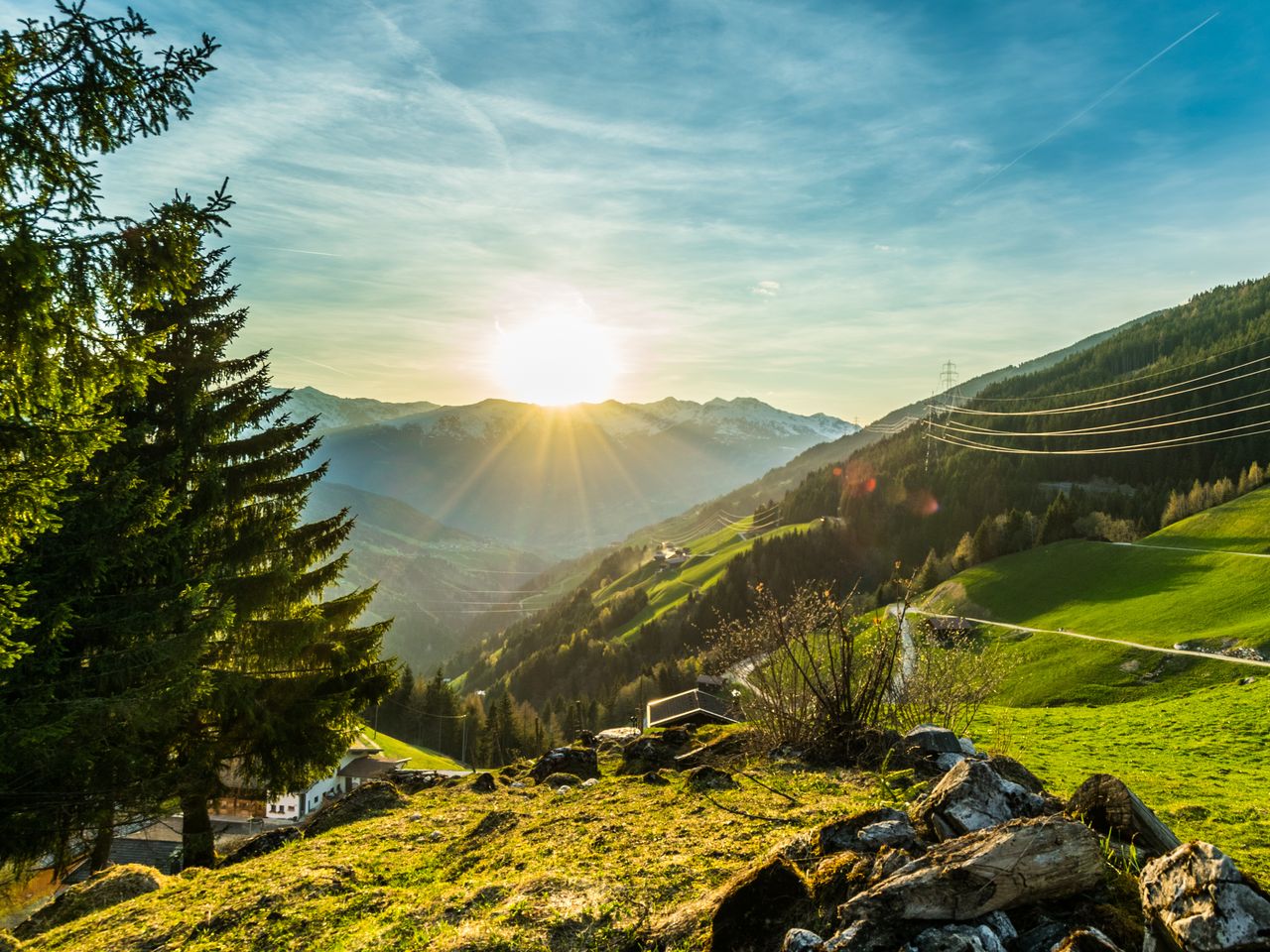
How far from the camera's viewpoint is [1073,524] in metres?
94.1

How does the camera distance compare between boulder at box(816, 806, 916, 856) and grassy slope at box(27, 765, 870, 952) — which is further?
grassy slope at box(27, 765, 870, 952)

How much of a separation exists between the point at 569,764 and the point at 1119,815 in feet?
38.6

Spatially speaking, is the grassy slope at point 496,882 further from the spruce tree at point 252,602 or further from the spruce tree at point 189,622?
the spruce tree at point 252,602

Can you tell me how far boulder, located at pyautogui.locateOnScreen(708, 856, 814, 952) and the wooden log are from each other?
110 inches

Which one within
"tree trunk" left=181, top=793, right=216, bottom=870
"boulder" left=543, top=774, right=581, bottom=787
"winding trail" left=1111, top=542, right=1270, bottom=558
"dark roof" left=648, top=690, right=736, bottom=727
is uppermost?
"boulder" left=543, top=774, right=581, bottom=787

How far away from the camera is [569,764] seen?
15211 millimetres

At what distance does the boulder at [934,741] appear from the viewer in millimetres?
10555

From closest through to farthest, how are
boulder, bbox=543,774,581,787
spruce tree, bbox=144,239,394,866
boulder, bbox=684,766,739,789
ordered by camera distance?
boulder, bbox=684,766,739,789 → boulder, bbox=543,774,581,787 → spruce tree, bbox=144,239,394,866

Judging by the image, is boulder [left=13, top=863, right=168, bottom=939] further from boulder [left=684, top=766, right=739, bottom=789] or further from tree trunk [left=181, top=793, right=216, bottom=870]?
boulder [left=684, top=766, right=739, bottom=789]

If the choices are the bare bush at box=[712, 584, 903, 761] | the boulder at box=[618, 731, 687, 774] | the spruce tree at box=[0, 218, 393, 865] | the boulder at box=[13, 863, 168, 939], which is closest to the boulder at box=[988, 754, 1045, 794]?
the bare bush at box=[712, 584, 903, 761]

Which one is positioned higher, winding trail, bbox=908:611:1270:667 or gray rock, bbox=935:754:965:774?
gray rock, bbox=935:754:965:774

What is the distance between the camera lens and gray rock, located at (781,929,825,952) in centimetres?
441

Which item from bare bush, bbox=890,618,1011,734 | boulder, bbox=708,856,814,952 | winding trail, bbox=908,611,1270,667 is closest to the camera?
boulder, bbox=708,856,814,952

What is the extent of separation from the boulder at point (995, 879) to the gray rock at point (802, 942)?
0.86 ft
